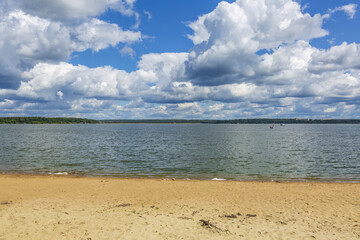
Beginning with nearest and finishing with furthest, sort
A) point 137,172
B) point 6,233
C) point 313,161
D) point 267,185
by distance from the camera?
point 6,233 → point 267,185 → point 137,172 → point 313,161

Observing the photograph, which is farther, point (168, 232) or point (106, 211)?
point (106, 211)

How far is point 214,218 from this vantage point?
48.0ft

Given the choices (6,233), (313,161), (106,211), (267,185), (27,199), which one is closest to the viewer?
(6,233)

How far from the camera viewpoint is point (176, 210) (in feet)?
53.4

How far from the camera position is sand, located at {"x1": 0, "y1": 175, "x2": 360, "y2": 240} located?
40.5 feet

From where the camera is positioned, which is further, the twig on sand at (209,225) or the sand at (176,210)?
the twig on sand at (209,225)

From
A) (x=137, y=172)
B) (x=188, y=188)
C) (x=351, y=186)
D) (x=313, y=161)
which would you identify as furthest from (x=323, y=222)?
(x=313, y=161)

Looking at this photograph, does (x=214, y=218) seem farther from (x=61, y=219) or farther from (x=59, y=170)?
(x=59, y=170)

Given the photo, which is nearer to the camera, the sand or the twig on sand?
the sand

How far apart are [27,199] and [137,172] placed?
14.9 meters

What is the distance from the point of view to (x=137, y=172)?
3244 centimetres

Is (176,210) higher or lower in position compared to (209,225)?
lower

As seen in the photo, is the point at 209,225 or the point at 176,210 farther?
the point at 176,210

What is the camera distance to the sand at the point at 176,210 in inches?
486
